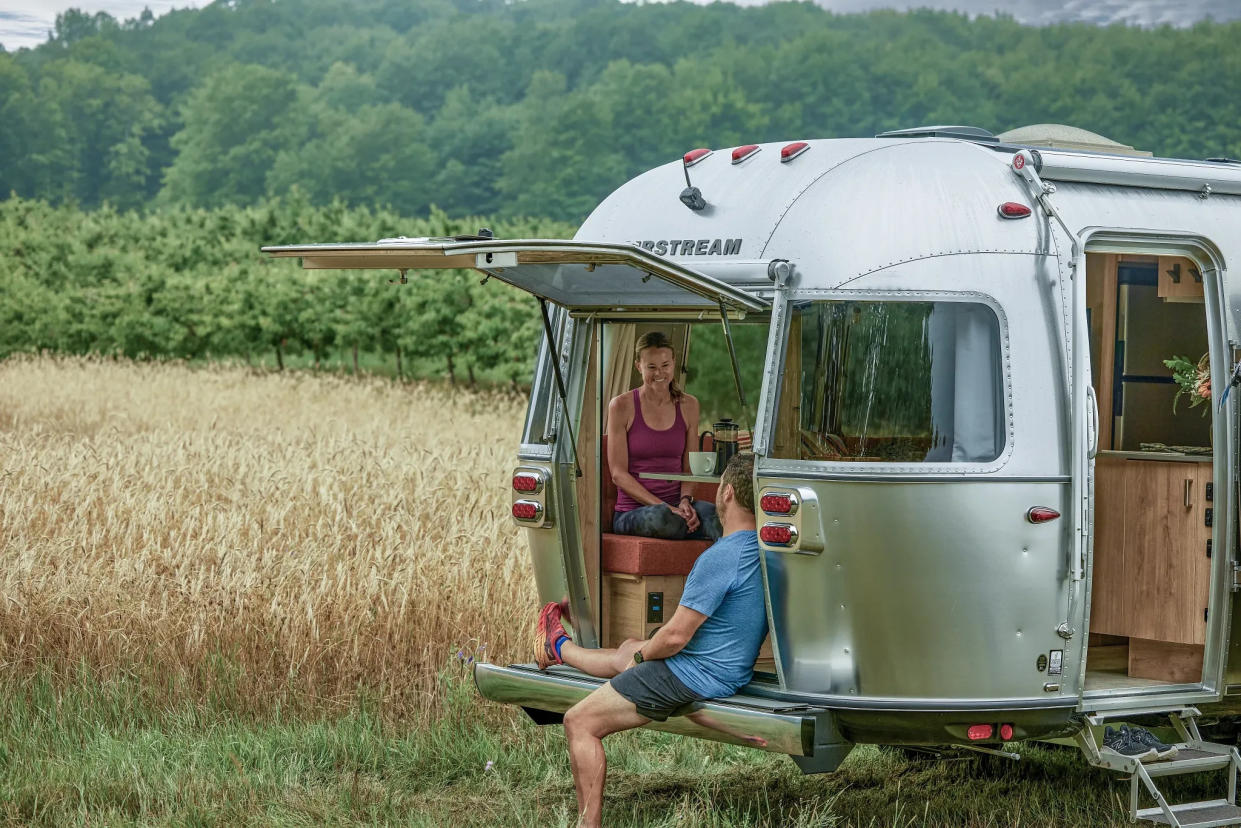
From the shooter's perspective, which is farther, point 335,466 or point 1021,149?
point 335,466

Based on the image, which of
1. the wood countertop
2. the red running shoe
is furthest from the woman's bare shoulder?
the wood countertop

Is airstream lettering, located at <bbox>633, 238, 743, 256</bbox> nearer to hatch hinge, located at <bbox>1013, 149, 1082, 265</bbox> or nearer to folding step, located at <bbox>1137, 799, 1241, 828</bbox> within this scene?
hatch hinge, located at <bbox>1013, 149, 1082, 265</bbox>

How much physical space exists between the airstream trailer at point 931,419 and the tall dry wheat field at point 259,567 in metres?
2.33

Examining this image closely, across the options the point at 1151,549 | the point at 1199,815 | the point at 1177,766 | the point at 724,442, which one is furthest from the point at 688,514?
the point at 1199,815

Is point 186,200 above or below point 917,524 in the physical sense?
above

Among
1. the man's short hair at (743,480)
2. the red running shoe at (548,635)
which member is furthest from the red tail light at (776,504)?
the red running shoe at (548,635)

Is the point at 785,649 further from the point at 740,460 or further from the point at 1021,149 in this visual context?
the point at 1021,149

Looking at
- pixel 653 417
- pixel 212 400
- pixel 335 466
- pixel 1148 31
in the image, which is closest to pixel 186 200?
pixel 1148 31

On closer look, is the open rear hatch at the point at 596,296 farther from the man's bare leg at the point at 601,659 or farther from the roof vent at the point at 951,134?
the roof vent at the point at 951,134

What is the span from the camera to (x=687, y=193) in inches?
260

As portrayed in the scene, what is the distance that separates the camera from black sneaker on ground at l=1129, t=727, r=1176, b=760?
6.14 m

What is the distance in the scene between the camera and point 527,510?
714 cm

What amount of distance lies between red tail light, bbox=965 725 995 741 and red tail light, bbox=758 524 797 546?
0.97m

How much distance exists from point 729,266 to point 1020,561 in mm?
1568
